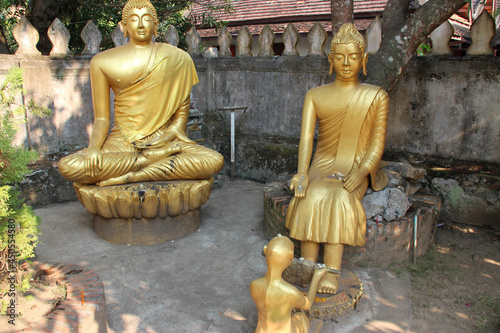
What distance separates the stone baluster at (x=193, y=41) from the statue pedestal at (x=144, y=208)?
2885 millimetres

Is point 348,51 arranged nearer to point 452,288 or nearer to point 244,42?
point 452,288

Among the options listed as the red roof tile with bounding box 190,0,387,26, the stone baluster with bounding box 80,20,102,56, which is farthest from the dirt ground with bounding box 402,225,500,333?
the red roof tile with bounding box 190,0,387,26

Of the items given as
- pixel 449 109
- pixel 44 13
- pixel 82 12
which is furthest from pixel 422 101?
pixel 44 13

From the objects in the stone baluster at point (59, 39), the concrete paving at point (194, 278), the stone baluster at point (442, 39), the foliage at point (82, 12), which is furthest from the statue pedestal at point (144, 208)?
the foliage at point (82, 12)

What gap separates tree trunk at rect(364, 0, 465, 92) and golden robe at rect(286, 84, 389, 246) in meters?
0.98

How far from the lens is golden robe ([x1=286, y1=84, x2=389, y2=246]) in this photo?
12.0ft

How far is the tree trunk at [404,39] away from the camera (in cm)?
450

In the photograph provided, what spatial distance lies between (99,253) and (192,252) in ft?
2.94

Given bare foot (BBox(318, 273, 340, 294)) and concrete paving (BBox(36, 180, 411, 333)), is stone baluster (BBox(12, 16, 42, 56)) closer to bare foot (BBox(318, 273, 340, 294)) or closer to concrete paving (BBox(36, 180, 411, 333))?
concrete paving (BBox(36, 180, 411, 333))

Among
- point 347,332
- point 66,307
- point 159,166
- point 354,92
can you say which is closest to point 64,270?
point 66,307

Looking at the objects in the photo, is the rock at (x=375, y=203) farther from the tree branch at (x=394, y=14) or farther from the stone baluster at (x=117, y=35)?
the stone baluster at (x=117, y=35)

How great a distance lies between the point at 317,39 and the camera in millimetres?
5859

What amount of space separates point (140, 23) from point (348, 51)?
2.12 m

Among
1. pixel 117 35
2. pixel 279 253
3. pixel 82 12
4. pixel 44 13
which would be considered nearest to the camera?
pixel 279 253
